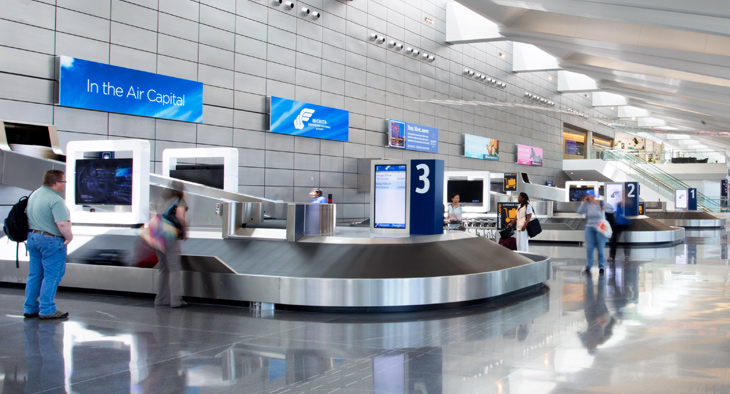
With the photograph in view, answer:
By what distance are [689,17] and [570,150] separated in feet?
112

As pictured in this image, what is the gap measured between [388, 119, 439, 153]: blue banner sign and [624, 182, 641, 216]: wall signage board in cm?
956

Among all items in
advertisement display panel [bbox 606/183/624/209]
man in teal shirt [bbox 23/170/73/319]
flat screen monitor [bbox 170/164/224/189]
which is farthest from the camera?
advertisement display panel [bbox 606/183/624/209]

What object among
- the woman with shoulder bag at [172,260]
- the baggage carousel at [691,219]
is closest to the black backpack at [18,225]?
the woman with shoulder bag at [172,260]

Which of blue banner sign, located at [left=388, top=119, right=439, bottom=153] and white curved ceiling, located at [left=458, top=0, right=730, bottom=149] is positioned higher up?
white curved ceiling, located at [left=458, top=0, right=730, bottom=149]

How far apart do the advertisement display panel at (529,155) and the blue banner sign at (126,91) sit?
2524 centimetres

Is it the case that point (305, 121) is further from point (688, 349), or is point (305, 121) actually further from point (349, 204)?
point (688, 349)

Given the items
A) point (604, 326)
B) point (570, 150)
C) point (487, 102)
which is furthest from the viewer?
point (570, 150)

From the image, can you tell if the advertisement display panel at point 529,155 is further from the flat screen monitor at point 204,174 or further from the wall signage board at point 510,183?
the flat screen monitor at point 204,174

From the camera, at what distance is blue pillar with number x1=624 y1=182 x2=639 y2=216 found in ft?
65.8

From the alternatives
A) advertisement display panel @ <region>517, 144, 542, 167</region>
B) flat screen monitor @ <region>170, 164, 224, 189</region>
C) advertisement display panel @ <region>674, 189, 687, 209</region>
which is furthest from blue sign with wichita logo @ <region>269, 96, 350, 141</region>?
advertisement display panel @ <region>674, 189, 687, 209</region>

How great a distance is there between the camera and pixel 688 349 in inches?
220

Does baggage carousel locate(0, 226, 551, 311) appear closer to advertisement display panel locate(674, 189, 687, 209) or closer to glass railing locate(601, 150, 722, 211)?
advertisement display panel locate(674, 189, 687, 209)

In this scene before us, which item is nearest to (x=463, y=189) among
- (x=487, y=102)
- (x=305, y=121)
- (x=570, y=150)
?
(x=305, y=121)

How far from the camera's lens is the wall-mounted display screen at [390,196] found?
30.1 feet
